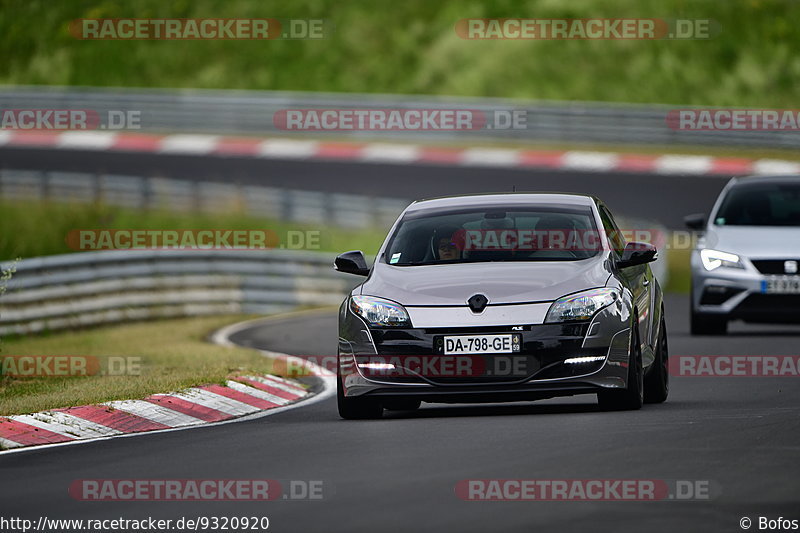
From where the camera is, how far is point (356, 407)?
38.2ft

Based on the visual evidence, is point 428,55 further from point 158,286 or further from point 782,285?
point 782,285

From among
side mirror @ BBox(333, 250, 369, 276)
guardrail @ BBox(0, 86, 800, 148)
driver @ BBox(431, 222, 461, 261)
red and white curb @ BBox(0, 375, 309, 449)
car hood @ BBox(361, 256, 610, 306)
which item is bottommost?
red and white curb @ BBox(0, 375, 309, 449)

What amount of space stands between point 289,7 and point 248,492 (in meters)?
46.0

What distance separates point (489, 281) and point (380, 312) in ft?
2.40

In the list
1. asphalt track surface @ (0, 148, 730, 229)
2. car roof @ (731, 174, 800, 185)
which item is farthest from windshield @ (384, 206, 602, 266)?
asphalt track surface @ (0, 148, 730, 229)

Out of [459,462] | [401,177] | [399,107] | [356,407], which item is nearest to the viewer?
[459,462]

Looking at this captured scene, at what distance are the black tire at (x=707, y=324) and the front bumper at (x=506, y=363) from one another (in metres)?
7.75

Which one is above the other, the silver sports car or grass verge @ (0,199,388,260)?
grass verge @ (0,199,388,260)

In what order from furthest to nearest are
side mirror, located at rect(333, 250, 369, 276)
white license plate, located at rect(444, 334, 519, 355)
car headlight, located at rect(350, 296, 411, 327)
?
side mirror, located at rect(333, 250, 369, 276)
car headlight, located at rect(350, 296, 411, 327)
white license plate, located at rect(444, 334, 519, 355)

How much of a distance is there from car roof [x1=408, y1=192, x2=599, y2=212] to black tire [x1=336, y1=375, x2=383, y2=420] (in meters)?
1.64

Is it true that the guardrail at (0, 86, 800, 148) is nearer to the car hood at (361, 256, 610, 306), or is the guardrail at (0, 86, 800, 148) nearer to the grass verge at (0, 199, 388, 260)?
the grass verge at (0, 199, 388, 260)

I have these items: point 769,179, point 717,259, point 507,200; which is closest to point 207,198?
point 769,179

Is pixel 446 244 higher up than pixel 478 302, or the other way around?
pixel 446 244

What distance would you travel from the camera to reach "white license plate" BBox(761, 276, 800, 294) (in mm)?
18172
